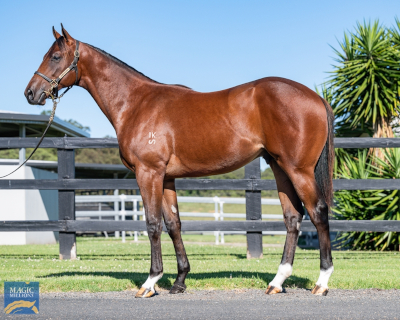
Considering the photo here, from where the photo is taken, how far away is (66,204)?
7.42 m

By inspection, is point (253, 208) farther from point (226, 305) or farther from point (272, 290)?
point (226, 305)

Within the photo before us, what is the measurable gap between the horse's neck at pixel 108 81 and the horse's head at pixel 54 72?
14 cm

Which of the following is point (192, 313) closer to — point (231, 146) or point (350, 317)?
point (350, 317)

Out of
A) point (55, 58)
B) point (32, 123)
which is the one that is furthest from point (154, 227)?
point (32, 123)

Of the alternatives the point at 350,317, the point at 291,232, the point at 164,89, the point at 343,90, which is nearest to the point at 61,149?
the point at 164,89

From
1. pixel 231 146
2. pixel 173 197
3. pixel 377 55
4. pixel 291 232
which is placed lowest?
pixel 291 232

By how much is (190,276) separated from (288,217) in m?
1.37

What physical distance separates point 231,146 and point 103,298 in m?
1.89

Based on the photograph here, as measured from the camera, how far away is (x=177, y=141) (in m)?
4.63

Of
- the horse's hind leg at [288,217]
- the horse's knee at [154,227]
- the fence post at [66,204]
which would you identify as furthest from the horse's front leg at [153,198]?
the fence post at [66,204]

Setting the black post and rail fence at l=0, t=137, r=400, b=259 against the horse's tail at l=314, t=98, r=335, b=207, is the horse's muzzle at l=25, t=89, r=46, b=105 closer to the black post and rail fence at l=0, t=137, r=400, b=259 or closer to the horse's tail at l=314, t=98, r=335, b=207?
the black post and rail fence at l=0, t=137, r=400, b=259

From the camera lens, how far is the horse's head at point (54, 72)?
4.98 metres

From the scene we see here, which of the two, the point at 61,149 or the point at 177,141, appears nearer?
the point at 177,141

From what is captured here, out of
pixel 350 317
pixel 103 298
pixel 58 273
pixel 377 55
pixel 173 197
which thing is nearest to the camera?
pixel 350 317
